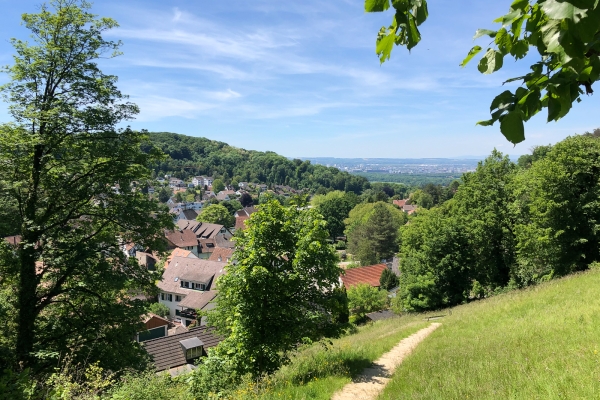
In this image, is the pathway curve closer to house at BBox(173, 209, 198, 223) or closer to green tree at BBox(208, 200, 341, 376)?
green tree at BBox(208, 200, 341, 376)

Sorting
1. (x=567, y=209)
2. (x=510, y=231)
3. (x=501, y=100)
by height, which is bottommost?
(x=510, y=231)

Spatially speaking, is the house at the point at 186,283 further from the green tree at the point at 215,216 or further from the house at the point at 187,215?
the house at the point at 187,215

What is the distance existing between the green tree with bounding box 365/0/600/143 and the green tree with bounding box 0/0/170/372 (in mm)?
10674

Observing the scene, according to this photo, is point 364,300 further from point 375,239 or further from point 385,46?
point 385,46

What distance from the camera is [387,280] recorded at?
1620 inches

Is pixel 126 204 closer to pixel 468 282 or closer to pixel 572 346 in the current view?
pixel 572 346

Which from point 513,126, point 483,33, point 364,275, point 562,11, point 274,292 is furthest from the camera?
point 364,275

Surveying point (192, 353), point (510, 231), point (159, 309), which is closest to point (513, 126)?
point (192, 353)

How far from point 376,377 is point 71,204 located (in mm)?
10107

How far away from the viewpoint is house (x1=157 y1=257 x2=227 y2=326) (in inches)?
1436

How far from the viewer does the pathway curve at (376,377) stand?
296 inches

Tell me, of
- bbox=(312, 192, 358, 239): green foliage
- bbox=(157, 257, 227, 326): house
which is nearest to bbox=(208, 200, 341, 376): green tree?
bbox=(157, 257, 227, 326): house

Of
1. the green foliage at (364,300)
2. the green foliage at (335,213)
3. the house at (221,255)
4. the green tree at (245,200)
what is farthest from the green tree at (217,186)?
the green foliage at (364,300)

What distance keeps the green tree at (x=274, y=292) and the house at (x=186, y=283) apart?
88.5 feet
